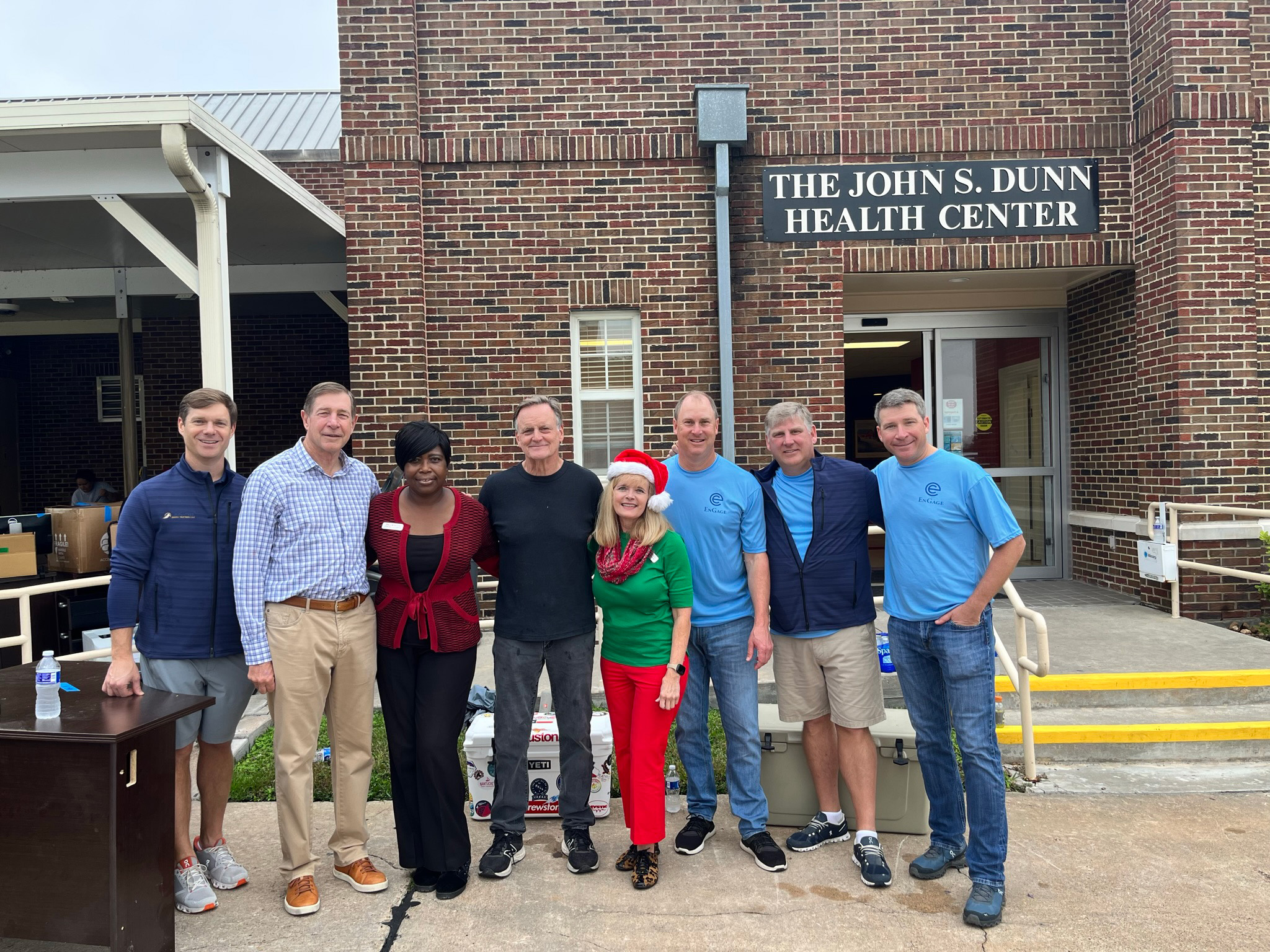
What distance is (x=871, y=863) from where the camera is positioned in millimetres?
3748

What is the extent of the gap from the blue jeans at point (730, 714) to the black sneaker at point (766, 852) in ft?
0.11

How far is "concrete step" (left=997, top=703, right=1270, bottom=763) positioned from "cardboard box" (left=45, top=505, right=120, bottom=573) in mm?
6873

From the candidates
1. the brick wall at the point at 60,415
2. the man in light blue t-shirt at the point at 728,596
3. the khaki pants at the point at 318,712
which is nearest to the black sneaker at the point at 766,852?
the man in light blue t-shirt at the point at 728,596

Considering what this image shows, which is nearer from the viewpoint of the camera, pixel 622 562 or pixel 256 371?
pixel 622 562

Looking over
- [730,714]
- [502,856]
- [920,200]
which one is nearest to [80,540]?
[502,856]

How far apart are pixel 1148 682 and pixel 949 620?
313 cm

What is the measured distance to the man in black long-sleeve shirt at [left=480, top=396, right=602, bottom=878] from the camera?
3.79m

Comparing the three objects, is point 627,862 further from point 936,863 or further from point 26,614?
point 26,614

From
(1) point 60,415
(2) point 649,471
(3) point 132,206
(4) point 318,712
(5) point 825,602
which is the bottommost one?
(4) point 318,712

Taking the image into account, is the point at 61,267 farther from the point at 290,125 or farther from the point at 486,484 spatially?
the point at 486,484

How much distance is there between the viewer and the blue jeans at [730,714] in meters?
3.97

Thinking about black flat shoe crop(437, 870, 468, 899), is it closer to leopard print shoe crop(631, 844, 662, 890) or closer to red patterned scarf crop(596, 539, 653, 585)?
leopard print shoe crop(631, 844, 662, 890)

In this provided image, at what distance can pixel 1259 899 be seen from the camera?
11.9 ft

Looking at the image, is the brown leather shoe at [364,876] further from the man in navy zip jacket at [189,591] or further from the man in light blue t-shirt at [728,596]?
the man in light blue t-shirt at [728,596]
